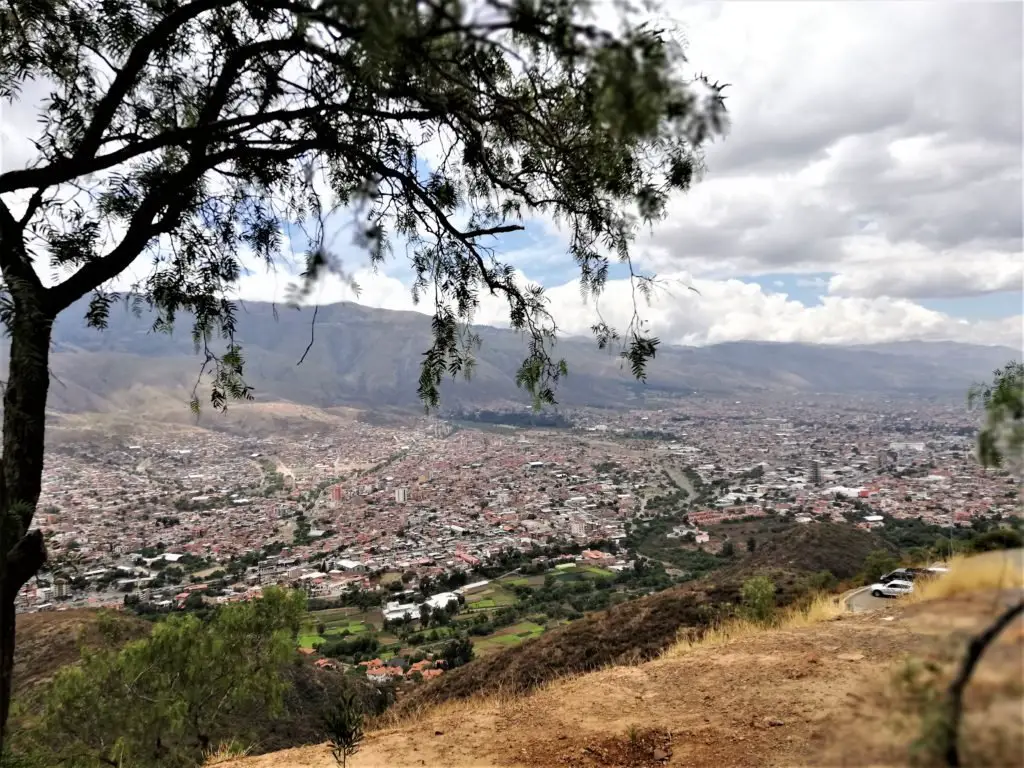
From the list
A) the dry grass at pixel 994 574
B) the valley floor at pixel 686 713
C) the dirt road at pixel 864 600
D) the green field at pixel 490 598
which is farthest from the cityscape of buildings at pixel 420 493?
the dirt road at pixel 864 600

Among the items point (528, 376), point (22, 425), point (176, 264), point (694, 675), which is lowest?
point (694, 675)

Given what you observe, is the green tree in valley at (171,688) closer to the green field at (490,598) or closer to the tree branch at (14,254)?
the tree branch at (14,254)

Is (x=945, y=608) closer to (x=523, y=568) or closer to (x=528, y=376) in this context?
(x=528, y=376)

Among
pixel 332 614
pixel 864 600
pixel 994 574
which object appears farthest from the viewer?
pixel 332 614

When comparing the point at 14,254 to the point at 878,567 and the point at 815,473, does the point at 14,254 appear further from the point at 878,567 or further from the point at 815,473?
the point at 815,473

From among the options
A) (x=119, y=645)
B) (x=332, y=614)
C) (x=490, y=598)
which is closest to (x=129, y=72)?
(x=119, y=645)

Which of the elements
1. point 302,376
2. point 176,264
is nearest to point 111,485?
point 176,264
